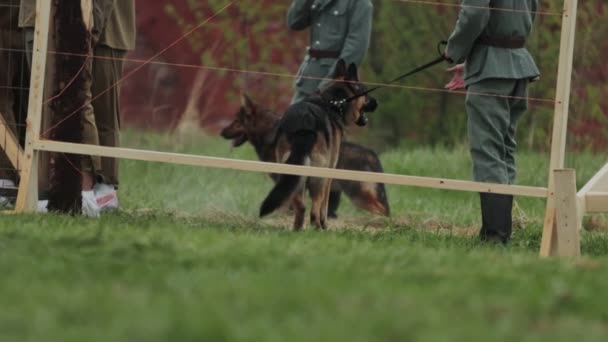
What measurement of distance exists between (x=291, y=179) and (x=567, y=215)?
186cm

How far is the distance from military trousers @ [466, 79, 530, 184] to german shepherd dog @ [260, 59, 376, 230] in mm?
Answer: 1119

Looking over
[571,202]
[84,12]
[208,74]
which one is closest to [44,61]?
[84,12]

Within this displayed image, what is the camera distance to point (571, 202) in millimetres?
7227

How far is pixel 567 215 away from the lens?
725 cm

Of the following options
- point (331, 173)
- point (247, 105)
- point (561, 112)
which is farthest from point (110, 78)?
point (561, 112)

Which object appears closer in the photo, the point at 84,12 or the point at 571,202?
the point at 571,202

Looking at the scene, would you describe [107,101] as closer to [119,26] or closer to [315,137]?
[119,26]

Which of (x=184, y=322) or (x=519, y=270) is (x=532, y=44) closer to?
(x=519, y=270)

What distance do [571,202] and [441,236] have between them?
117 centimetres

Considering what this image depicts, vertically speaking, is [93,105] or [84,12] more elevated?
[84,12]

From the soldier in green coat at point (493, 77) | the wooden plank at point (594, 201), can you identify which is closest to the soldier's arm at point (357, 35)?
the soldier in green coat at point (493, 77)

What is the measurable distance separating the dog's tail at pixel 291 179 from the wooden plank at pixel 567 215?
1.76 meters

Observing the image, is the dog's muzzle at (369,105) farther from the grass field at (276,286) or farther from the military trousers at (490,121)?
the grass field at (276,286)

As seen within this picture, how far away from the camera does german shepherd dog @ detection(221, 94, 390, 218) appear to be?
34.4 ft
